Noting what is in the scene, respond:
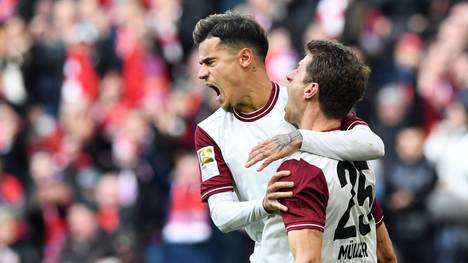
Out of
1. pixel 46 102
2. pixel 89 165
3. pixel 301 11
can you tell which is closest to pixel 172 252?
pixel 89 165

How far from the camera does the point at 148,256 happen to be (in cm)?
1317

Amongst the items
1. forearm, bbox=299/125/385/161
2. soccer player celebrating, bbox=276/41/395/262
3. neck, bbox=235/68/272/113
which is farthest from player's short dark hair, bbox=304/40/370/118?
neck, bbox=235/68/272/113

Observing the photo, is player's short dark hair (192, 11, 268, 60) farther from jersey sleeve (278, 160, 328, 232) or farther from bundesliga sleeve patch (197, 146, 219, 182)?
jersey sleeve (278, 160, 328, 232)

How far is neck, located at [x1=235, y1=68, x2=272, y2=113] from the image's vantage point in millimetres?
6344

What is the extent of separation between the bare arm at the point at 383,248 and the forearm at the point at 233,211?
0.63m

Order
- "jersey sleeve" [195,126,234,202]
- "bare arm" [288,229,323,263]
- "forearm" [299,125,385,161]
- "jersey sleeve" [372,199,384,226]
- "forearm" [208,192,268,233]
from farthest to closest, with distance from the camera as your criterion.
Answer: "jersey sleeve" [195,126,234,202], "jersey sleeve" [372,199,384,226], "forearm" [208,192,268,233], "forearm" [299,125,385,161], "bare arm" [288,229,323,263]

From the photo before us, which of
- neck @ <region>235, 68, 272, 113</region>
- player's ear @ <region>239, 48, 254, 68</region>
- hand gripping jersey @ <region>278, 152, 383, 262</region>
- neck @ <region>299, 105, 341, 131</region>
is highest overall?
player's ear @ <region>239, 48, 254, 68</region>

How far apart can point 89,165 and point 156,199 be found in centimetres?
167

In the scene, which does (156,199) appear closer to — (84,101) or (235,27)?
(84,101)

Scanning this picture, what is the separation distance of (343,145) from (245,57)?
893 millimetres

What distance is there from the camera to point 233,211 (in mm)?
6117

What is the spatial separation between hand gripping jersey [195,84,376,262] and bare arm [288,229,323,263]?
2.51 ft

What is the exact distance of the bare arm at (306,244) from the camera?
17.5 ft

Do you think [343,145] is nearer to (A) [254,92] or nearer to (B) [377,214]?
(B) [377,214]
